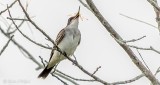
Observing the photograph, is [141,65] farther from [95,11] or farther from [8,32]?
[8,32]

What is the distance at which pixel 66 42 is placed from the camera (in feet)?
21.5

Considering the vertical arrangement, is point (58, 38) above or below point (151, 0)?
below

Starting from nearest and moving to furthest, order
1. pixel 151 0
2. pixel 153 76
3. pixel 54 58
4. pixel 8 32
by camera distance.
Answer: pixel 151 0 → pixel 153 76 → pixel 8 32 → pixel 54 58

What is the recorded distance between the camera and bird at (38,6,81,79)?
21.0ft

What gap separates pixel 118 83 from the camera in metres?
4.18

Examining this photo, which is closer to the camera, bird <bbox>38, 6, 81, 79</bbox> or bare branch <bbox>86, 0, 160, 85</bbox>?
bare branch <bbox>86, 0, 160, 85</bbox>

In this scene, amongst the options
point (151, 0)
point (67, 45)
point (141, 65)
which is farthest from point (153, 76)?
point (67, 45)

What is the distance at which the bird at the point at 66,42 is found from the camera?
6.41 meters

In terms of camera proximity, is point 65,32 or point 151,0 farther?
point 65,32

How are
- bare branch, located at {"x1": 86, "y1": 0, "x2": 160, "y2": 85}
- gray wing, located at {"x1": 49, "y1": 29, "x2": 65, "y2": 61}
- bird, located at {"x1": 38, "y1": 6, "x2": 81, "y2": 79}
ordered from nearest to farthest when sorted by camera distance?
bare branch, located at {"x1": 86, "y1": 0, "x2": 160, "y2": 85} → bird, located at {"x1": 38, "y1": 6, "x2": 81, "y2": 79} → gray wing, located at {"x1": 49, "y1": 29, "x2": 65, "y2": 61}

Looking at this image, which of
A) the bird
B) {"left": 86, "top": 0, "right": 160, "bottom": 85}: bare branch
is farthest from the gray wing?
{"left": 86, "top": 0, "right": 160, "bottom": 85}: bare branch

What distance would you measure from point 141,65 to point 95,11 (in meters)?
0.67

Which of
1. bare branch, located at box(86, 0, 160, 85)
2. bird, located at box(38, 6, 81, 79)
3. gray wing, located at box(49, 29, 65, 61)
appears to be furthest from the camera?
gray wing, located at box(49, 29, 65, 61)

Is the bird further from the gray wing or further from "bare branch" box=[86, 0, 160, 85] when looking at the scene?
"bare branch" box=[86, 0, 160, 85]
